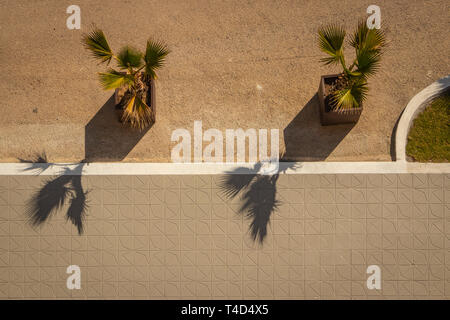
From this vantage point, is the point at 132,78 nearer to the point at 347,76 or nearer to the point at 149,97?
the point at 149,97

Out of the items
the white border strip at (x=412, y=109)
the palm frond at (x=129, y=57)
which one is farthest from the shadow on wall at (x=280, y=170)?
the palm frond at (x=129, y=57)

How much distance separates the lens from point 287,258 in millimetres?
6473

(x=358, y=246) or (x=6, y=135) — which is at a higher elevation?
(x=6, y=135)

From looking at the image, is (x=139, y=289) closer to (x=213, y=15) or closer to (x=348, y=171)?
(x=348, y=171)

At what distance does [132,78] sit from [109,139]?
1711 millimetres

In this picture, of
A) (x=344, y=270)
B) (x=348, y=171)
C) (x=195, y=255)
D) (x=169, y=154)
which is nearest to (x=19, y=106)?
(x=169, y=154)

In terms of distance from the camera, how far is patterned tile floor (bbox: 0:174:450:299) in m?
6.45

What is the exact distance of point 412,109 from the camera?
655 cm

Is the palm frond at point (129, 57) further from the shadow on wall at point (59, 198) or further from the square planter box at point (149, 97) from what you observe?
the shadow on wall at point (59, 198)

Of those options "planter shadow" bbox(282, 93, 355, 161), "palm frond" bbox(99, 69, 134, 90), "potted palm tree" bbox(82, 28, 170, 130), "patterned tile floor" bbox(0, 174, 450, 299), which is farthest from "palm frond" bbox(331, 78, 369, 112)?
"palm frond" bbox(99, 69, 134, 90)

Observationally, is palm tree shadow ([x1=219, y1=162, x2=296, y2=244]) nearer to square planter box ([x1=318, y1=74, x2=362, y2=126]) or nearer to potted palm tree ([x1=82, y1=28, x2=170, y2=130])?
square planter box ([x1=318, y1=74, x2=362, y2=126])

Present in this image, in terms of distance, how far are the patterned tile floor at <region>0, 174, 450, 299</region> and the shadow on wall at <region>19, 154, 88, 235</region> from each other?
0.08 ft
